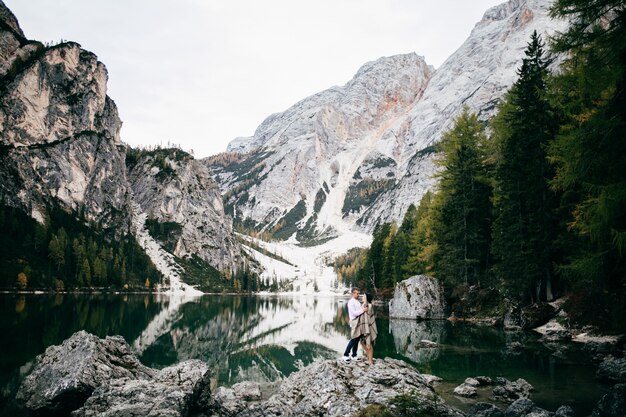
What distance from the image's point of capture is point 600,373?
52.5 feet

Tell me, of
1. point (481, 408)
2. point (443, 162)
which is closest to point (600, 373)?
point (481, 408)

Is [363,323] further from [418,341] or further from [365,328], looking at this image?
[418,341]

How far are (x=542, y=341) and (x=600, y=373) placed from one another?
38.6 feet

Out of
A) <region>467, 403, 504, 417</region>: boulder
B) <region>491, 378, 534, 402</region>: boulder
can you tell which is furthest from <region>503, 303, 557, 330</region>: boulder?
<region>467, 403, 504, 417</region>: boulder

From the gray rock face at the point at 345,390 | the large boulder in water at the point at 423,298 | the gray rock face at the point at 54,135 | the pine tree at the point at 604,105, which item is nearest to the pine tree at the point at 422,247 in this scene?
the large boulder in water at the point at 423,298

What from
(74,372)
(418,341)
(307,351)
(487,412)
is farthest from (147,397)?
(418,341)

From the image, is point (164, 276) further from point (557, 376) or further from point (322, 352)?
point (557, 376)

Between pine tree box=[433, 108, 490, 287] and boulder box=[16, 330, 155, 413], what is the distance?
3549 cm

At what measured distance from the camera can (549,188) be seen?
27.7 metres

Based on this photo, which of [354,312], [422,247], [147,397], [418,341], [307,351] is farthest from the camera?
[422,247]

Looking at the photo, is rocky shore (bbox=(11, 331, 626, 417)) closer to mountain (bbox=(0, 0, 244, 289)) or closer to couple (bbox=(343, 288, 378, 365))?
couple (bbox=(343, 288, 378, 365))

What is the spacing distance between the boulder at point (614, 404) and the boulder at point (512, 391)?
19.7ft

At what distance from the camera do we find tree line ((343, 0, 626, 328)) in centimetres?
1163

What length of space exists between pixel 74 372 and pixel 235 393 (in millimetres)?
6676
